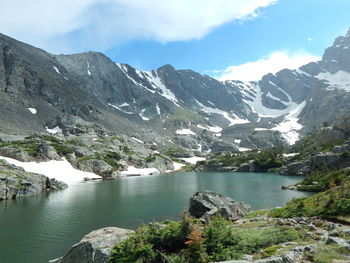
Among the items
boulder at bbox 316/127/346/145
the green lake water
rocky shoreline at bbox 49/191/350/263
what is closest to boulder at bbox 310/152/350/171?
boulder at bbox 316/127/346/145

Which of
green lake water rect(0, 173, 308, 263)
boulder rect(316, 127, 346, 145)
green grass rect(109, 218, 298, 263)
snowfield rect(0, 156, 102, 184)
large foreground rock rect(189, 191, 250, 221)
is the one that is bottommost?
green lake water rect(0, 173, 308, 263)

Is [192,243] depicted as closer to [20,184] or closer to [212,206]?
[212,206]

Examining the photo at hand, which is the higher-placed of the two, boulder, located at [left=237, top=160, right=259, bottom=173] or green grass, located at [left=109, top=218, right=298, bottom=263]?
boulder, located at [left=237, top=160, right=259, bottom=173]

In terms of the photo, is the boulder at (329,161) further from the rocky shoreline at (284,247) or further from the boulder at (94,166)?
the boulder at (94,166)

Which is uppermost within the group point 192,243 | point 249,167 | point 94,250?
point 249,167

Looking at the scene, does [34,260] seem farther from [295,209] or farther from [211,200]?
[295,209]

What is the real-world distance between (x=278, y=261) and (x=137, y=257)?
8.49m

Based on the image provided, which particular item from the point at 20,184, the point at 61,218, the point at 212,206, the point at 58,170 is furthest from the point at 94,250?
the point at 58,170

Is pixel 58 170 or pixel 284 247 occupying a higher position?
pixel 58 170

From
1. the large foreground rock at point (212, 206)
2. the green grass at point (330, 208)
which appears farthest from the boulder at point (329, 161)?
the green grass at point (330, 208)

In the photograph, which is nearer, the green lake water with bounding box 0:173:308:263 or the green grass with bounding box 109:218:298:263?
the green grass with bounding box 109:218:298:263

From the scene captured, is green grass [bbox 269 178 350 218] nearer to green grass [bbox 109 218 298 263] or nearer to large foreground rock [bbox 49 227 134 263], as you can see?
green grass [bbox 109 218 298 263]

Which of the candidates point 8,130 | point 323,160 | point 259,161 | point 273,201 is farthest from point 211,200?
point 8,130

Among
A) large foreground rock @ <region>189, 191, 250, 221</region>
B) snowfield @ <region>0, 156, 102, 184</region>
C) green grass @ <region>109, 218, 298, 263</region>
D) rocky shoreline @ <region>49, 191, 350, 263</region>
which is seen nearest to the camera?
rocky shoreline @ <region>49, 191, 350, 263</region>
